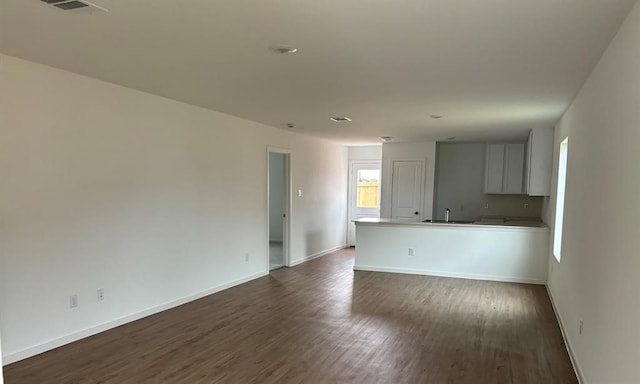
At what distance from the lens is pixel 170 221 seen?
4.52 meters

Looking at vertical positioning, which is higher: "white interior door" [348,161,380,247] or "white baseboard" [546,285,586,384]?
"white interior door" [348,161,380,247]

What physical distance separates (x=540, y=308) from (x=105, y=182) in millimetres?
4978

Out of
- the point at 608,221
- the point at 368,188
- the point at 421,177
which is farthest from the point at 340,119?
the point at 368,188

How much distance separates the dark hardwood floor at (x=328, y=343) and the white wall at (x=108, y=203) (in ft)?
1.10

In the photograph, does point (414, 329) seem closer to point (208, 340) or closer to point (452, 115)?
point (208, 340)

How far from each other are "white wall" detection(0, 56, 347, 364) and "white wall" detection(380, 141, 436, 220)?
135 inches

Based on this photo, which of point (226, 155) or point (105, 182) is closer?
point (105, 182)

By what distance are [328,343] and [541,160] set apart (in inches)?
169

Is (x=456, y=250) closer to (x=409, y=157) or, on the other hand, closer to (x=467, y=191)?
(x=467, y=191)

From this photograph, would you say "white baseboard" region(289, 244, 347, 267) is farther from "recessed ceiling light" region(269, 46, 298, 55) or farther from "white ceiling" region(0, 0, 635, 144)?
"recessed ceiling light" region(269, 46, 298, 55)

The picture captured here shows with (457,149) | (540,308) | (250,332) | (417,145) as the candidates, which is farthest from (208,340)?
(457,149)

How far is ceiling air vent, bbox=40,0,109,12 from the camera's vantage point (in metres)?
2.05

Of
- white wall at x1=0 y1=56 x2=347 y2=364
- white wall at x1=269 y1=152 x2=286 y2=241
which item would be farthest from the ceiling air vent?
white wall at x1=269 y1=152 x2=286 y2=241

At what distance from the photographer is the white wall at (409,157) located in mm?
8023
